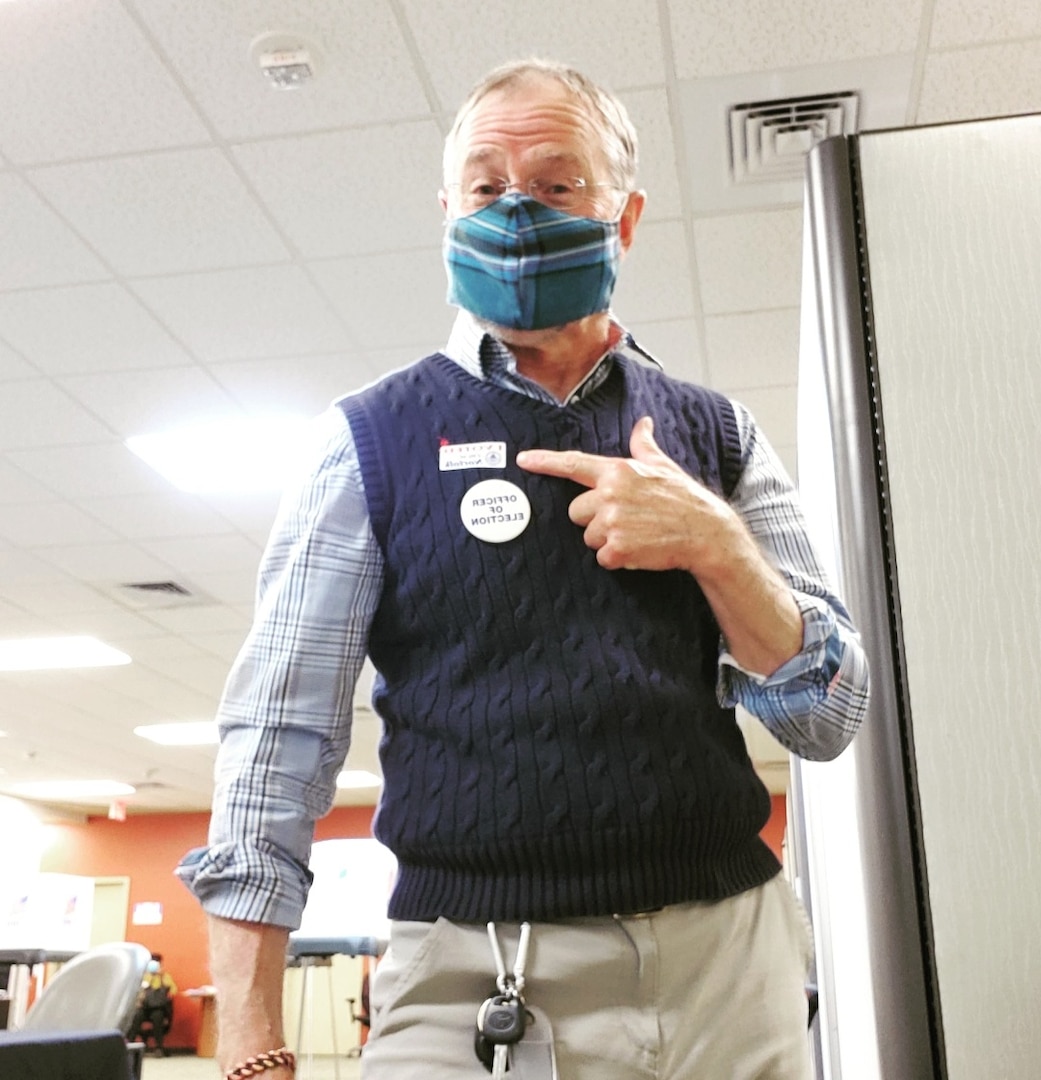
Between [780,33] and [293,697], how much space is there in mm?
2263

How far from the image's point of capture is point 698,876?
84 cm

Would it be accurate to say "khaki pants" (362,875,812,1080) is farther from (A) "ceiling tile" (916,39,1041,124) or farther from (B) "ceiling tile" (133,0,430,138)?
(A) "ceiling tile" (916,39,1041,124)

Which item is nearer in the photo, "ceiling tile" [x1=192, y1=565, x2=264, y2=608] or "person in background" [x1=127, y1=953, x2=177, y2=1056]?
"ceiling tile" [x1=192, y1=565, x2=264, y2=608]

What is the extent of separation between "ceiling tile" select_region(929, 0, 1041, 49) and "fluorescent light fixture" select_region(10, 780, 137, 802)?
481 inches

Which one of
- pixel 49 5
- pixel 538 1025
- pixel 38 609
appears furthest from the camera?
pixel 38 609

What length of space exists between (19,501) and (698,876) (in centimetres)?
498

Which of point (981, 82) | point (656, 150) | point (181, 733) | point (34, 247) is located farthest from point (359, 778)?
point (981, 82)

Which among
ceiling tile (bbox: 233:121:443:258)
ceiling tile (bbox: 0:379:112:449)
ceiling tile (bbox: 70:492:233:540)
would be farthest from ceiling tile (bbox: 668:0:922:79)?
ceiling tile (bbox: 70:492:233:540)

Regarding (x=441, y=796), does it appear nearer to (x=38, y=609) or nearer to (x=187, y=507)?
(x=187, y=507)

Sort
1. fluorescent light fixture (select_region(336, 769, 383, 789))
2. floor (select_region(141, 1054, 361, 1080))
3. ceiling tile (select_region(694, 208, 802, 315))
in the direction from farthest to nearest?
1. fluorescent light fixture (select_region(336, 769, 383, 789))
2. floor (select_region(141, 1054, 361, 1080))
3. ceiling tile (select_region(694, 208, 802, 315))

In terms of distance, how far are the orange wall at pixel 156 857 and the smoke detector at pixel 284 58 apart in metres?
12.3

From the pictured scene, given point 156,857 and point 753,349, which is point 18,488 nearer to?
point 753,349

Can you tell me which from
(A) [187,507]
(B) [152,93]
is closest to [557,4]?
(B) [152,93]

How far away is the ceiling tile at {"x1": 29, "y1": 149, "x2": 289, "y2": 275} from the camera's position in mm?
3027
